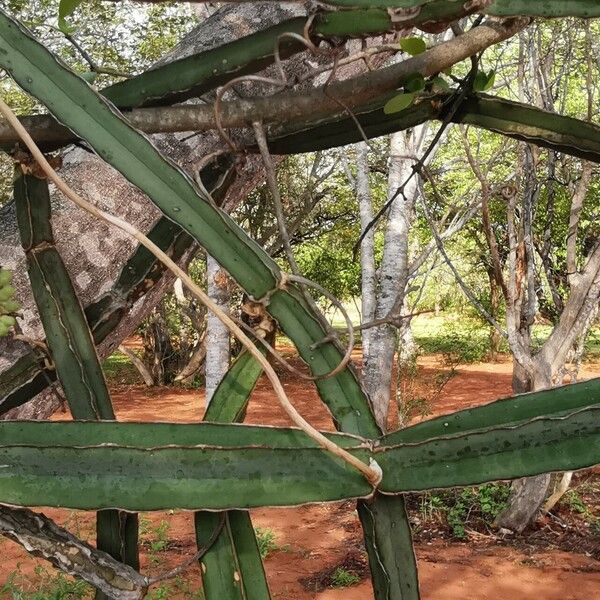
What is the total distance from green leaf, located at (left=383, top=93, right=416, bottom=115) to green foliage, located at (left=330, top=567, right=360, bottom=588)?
291 centimetres

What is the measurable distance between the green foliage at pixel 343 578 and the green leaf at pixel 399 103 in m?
2.91

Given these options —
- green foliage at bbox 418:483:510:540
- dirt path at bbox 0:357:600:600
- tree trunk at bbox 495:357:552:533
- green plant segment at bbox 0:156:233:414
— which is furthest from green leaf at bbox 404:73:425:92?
green foliage at bbox 418:483:510:540

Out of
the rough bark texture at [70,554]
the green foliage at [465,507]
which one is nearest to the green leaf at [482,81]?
the rough bark texture at [70,554]

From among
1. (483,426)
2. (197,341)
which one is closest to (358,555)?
(483,426)

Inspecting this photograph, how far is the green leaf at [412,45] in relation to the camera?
0.52 metres

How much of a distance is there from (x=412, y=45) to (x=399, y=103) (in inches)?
1.5

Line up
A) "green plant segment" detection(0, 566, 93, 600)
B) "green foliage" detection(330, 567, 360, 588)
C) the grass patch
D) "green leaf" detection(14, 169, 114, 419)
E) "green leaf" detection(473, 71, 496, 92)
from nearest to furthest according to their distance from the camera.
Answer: "green leaf" detection(14, 169, 114, 419) < "green leaf" detection(473, 71, 496, 92) < "green plant segment" detection(0, 566, 93, 600) < "green foliage" detection(330, 567, 360, 588) < the grass patch

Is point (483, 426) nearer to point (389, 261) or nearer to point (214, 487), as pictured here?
point (214, 487)

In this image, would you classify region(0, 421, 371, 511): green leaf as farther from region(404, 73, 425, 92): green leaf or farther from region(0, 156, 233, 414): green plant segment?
region(404, 73, 425, 92): green leaf

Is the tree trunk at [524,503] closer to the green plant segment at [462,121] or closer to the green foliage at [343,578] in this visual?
the green foliage at [343,578]

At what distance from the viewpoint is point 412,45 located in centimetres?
52

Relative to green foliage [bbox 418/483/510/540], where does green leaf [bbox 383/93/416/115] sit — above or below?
above

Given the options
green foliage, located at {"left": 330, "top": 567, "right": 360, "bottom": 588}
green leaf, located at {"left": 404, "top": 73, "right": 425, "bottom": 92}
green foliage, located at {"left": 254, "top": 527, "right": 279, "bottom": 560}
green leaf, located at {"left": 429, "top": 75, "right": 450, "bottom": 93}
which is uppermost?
green leaf, located at {"left": 429, "top": 75, "right": 450, "bottom": 93}

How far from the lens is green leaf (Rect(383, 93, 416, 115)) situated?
20.2 inches
